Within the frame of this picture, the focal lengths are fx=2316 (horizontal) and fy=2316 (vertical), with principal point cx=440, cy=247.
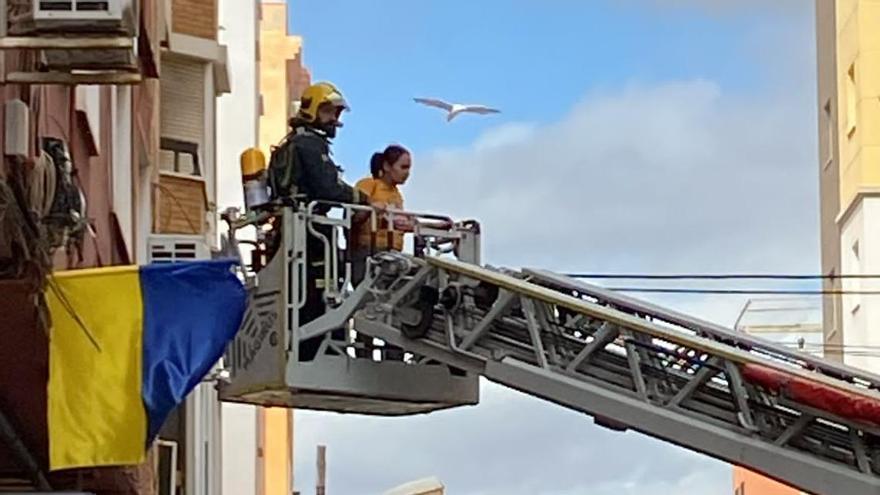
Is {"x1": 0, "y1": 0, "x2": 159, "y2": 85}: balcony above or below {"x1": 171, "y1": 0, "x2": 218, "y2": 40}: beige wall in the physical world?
below

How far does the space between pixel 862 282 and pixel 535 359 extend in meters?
18.7

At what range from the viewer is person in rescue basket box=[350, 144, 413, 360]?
43.6 ft

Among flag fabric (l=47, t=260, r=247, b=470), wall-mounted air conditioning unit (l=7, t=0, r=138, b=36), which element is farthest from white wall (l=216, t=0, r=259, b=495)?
wall-mounted air conditioning unit (l=7, t=0, r=138, b=36)

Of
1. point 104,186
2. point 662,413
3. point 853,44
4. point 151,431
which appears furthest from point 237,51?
point 151,431

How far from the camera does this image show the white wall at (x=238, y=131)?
31.8 metres

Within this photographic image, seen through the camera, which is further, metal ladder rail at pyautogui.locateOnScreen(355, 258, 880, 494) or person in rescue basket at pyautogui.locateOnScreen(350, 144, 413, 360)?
person in rescue basket at pyautogui.locateOnScreen(350, 144, 413, 360)

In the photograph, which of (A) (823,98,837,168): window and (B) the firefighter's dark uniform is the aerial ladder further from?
(A) (823,98,837,168): window

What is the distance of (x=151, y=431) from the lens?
10000 millimetres

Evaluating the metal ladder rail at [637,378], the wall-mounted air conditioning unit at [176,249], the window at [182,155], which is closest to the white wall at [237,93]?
the window at [182,155]

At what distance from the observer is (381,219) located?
1337cm

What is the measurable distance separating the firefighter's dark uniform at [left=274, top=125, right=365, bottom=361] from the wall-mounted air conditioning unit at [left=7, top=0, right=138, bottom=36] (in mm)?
4263

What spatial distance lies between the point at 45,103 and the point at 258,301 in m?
2.62

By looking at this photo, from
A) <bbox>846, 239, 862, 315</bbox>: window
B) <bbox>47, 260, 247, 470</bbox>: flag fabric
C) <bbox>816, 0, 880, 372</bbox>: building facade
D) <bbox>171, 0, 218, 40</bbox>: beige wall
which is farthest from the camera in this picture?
<bbox>846, 239, 862, 315</bbox>: window

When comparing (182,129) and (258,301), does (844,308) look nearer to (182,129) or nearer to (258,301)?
(182,129)
